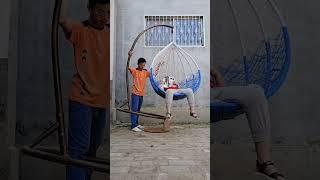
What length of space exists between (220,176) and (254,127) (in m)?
0.39

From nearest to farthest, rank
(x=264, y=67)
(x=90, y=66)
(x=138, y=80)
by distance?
(x=90, y=66)
(x=264, y=67)
(x=138, y=80)

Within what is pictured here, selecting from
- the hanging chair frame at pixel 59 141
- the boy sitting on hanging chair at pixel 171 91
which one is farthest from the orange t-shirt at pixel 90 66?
the boy sitting on hanging chair at pixel 171 91

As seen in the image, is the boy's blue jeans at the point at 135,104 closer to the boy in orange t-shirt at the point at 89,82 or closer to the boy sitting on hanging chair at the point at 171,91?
the boy sitting on hanging chair at the point at 171,91

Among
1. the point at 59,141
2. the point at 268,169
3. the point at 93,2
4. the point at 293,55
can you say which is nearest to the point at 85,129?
the point at 59,141

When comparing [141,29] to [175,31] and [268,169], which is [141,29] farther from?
[268,169]

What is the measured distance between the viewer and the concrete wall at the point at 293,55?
2395mm

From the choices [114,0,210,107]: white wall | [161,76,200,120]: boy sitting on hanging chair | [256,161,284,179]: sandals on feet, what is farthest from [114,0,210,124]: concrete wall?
[256,161,284,179]: sandals on feet

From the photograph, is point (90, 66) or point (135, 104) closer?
point (90, 66)

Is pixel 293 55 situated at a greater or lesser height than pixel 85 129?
greater

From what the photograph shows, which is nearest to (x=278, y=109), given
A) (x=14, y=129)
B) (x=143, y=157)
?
(x=14, y=129)

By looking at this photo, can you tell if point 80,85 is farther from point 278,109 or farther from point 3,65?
point 278,109

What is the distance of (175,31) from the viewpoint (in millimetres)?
7070

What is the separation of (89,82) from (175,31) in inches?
193

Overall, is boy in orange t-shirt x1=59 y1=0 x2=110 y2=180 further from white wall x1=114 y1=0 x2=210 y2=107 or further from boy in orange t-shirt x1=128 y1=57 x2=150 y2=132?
white wall x1=114 y1=0 x2=210 y2=107
